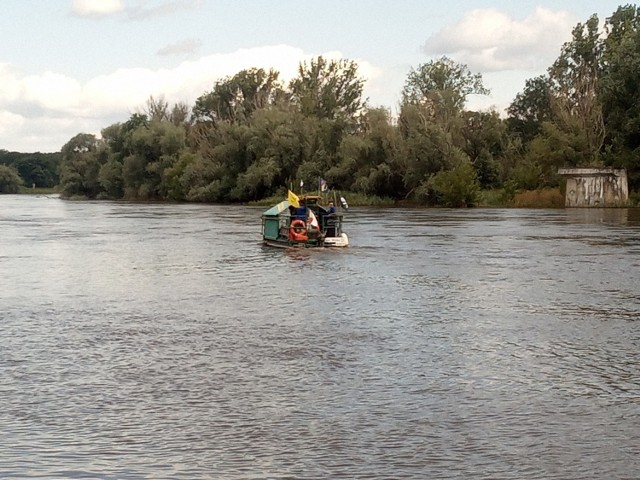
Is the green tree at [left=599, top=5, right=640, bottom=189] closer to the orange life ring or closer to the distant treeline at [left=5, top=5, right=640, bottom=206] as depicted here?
the distant treeline at [left=5, top=5, right=640, bottom=206]

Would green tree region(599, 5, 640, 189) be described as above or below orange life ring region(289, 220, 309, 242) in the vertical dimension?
above

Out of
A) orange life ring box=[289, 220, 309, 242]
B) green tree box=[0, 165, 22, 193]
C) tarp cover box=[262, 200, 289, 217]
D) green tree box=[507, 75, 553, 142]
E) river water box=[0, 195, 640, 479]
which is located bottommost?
river water box=[0, 195, 640, 479]

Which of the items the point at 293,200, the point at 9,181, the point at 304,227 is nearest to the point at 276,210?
the point at 293,200

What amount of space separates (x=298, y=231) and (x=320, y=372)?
73.1 feet

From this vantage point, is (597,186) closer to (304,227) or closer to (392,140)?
(392,140)

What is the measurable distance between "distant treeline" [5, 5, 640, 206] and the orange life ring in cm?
4459

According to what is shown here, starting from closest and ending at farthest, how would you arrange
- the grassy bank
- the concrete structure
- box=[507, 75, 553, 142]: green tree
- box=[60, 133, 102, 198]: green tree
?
the concrete structure → the grassy bank → box=[507, 75, 553, 142]: green tree → box=[60, 133, 102, 198]: green tree

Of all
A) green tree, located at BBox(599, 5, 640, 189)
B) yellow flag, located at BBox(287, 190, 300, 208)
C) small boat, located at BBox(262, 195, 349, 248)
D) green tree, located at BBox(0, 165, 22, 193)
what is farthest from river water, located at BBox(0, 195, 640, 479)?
green tree, located at BBox(0, 165, 22, 193)

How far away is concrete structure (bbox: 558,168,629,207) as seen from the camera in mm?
71188

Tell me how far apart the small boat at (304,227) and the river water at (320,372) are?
25.2 ft

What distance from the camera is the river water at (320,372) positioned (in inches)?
305

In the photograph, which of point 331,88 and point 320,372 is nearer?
point 320,372

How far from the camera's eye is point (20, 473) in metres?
7.27

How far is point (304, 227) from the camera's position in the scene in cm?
3359
